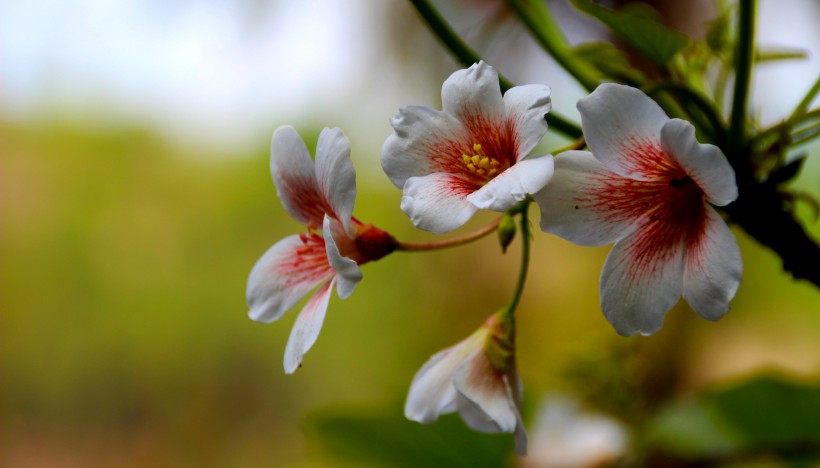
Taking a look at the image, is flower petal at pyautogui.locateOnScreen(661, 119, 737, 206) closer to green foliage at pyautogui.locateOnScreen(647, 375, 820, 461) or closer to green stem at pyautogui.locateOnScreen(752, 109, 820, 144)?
green stem at pyautogui.locateOnScreen(752, 109, 820, 144)

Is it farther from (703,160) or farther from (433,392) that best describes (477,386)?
(703,160)

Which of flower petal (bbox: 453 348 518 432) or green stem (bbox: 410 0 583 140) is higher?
green stem (bbox: 410 0 583 140)

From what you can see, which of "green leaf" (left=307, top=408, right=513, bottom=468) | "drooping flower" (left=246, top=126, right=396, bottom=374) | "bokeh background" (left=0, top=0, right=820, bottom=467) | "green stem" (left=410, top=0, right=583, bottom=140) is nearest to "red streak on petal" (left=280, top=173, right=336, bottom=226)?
"drooping flower" (left=246, top=126, right=396, bottom=374)

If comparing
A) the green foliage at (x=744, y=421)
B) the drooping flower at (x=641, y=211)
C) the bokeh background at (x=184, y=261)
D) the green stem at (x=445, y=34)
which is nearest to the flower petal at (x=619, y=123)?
the drooping flower at (x=641, y=211)

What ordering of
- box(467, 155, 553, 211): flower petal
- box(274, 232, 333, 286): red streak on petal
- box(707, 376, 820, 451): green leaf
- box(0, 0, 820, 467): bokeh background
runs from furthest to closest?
1. box(0, 0, 820, 467): bokeh background
2. box(707, 376, 820, 451): green leaf
3. box(274, 232, 333, 286): red streak on petal
4. box(467, 155, 553, 211): flower petal

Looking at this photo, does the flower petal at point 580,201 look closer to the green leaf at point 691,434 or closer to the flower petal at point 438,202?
the flower petal at point 438,202

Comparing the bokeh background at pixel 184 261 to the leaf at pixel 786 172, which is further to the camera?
the bokeh background at pixel 184 261
